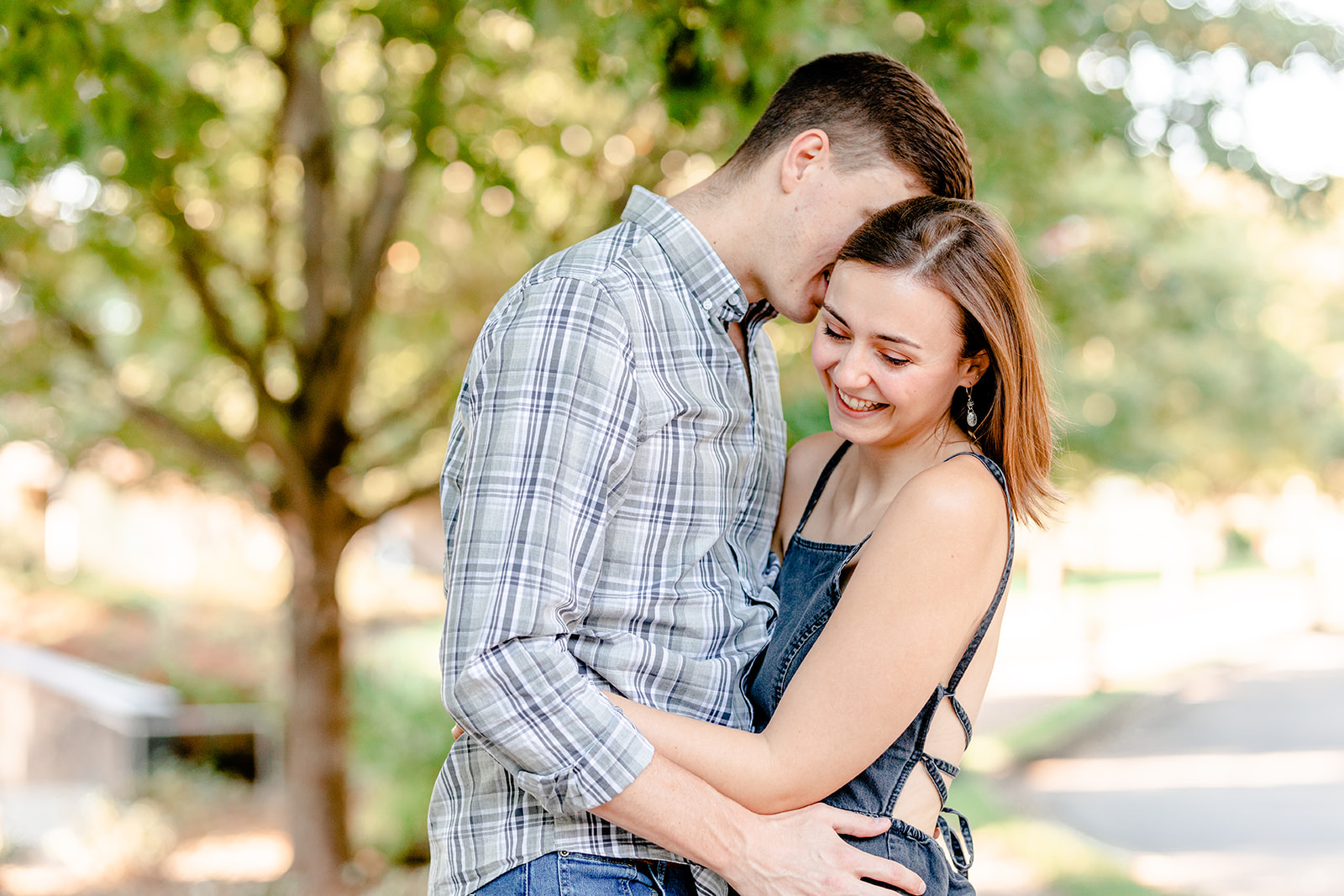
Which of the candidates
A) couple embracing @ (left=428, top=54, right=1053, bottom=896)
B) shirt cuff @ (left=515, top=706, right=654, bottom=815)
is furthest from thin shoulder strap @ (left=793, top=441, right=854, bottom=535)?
shirt cuff @ (left=515, top=706, right=654, bottom=815)

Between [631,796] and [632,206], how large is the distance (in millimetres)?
965

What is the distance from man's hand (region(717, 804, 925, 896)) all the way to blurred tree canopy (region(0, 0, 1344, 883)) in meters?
2.04

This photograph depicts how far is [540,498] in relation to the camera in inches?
61.4

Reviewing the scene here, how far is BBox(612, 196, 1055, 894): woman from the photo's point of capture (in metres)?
1.70

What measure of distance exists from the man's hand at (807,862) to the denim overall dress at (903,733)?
5 centimetres

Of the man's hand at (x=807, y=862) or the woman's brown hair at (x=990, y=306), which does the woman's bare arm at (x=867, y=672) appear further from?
the woman's brown hair at (x=990, y=306)

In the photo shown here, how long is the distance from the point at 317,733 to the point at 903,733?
572 centimetres

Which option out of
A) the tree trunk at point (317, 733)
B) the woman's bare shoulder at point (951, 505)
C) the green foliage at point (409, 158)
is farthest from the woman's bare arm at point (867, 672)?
the tree trunk at point (317, 733)

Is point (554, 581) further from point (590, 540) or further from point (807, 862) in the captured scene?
point (807, 862)

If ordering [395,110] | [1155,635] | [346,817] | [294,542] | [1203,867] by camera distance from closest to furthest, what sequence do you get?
[395,110], [294,542], [346,817], [1203,867], [1155,635]

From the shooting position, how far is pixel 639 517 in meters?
1.71

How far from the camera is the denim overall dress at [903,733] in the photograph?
180 cm

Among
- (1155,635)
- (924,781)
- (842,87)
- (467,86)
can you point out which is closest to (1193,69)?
(467,86)

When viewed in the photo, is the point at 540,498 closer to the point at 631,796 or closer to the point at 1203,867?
the point at 631,796
